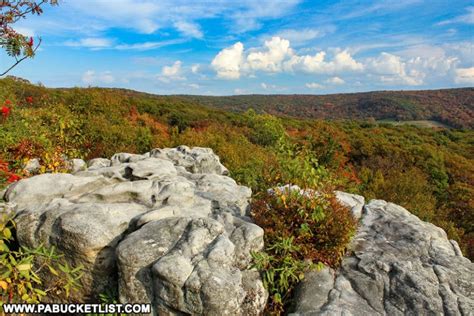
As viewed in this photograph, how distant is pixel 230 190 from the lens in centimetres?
767

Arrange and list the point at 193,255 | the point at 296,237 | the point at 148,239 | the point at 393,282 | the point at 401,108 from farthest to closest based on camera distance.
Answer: the point at 401,108, the point at 296,237, the point at 393,282, the point at 148,239, the point at 193,255

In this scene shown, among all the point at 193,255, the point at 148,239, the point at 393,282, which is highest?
the point at 148,239

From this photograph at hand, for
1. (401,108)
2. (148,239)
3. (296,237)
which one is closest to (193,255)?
(148,239)

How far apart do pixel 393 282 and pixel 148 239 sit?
13.4ft

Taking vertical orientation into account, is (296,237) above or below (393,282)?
above

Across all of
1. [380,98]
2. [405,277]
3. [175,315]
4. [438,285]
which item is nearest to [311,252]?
[405,277]

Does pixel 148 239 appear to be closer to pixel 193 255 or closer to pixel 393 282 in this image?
pixel 193 255

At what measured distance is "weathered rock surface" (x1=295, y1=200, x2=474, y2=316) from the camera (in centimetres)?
496

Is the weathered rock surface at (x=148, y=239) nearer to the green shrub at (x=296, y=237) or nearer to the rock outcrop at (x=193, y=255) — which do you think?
the rock outcrop at (x=193, y=255)

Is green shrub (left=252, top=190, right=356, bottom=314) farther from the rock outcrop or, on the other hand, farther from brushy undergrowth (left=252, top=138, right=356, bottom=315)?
the rock outcrop

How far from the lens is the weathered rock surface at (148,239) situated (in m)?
4.55

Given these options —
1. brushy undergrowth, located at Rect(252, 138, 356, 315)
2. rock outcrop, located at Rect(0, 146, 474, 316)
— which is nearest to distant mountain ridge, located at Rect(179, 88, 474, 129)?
rock outcrop, located at Rect(0, 146, 474, 316)

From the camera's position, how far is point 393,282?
213 inches

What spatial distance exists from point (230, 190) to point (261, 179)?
2.10 metres
